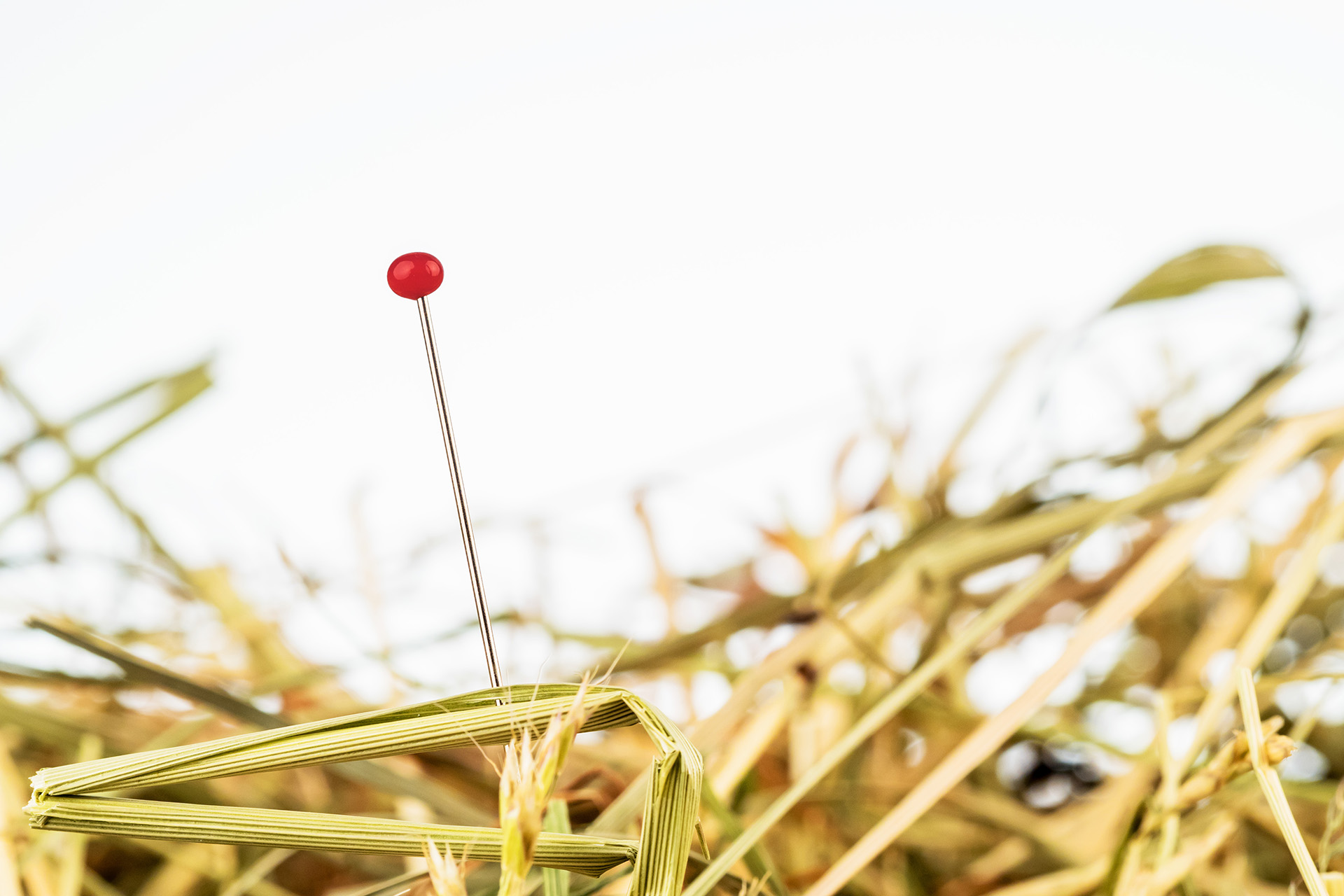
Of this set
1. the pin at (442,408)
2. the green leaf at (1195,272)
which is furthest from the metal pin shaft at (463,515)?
the green leaf at (1195,272)

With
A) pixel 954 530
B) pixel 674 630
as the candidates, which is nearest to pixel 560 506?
pixel 674 630

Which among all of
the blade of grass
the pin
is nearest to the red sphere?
the pin

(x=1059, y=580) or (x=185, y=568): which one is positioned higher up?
(x=185, y=568)

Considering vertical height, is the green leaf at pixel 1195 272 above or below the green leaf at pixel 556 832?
above

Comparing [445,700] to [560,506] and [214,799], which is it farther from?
[560,506]

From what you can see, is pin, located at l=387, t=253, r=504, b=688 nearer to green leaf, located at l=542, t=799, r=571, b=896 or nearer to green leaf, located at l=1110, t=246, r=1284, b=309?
green leaf, located at l=542, t=799, r=571, b=896

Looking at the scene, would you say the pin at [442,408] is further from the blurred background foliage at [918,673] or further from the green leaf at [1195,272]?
the green leaf at [1195,272]

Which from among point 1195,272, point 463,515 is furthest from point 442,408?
point 1195,272
